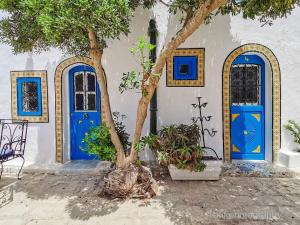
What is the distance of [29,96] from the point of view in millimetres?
5840

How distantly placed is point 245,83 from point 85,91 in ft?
11.8

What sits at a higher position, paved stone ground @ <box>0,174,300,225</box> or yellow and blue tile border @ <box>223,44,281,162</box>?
yellow and blue tile border @ <box>223,44,281,162</box>

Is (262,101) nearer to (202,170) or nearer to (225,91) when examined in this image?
(225,91)

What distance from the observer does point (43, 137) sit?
18.9 ft

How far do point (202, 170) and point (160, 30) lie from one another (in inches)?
119

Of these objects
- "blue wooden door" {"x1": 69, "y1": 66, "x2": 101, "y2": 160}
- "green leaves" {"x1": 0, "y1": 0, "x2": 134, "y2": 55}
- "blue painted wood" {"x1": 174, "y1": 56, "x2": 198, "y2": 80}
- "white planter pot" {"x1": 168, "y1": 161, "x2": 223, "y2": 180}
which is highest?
"green leaves" {"x1": 0, "y1": 0, "x2": 134, "y2": 55}

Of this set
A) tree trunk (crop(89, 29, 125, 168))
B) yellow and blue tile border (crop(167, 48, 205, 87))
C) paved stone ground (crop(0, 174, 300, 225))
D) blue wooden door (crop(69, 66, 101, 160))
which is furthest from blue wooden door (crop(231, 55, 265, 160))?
blue wooden door (crop(69, 66, 101, 160))

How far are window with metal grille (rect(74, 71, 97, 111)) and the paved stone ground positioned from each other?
5.83 feet

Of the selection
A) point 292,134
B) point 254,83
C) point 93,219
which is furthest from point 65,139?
point 292,134

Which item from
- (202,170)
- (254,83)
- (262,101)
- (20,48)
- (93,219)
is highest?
(20,48)

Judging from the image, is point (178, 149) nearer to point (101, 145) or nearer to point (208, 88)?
point (101, 145)

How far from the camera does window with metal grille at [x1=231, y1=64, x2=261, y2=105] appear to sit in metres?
5.74

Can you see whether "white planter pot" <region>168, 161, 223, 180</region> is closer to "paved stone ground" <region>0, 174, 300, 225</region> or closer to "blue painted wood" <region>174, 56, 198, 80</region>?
"paved stone ground" <region>0, 174, 300, 225</region>

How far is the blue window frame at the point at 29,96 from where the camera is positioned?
5.75 meters
